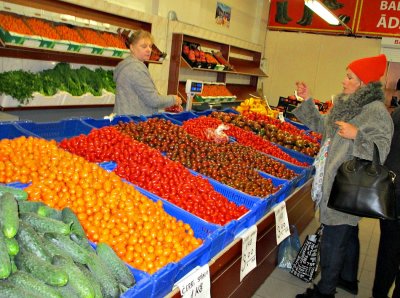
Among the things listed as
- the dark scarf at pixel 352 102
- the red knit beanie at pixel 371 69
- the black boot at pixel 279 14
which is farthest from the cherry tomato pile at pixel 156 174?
the black boot at pixel 279 14

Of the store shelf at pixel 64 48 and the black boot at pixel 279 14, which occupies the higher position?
the black boot at pixel 279 14

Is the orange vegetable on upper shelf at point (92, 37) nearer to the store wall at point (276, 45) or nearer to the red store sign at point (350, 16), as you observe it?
the store wall at point (276, 45)

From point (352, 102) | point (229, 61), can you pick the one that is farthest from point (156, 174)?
point (229, 61)

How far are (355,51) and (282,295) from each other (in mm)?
7660

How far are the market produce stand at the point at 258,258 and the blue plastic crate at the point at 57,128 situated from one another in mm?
1698

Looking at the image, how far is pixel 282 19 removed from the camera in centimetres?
949

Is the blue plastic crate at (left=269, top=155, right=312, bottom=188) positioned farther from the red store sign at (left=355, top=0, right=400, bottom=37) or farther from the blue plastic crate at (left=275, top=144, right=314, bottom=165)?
the red store sign at (left=355, top=0, right=400, bottom=37)

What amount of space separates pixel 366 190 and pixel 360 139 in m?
0.35

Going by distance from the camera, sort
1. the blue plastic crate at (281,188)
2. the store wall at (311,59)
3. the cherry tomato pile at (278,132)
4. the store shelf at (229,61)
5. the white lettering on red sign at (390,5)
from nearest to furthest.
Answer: the blue plastic crate at (281,188) < the cherry tomato pile at (278,132) < the store shelf at (229,61) < the white lettering on red sign at (390,5) < the store wall at (311,59)

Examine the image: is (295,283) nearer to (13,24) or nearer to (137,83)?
(137,83)

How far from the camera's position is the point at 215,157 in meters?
3.06

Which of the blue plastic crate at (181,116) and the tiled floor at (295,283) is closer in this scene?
the tiled floor at (295,283)

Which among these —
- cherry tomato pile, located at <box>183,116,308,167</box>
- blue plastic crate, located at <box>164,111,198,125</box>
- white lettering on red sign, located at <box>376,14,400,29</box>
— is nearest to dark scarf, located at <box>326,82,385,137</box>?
cherry tomato pile, located at <box>183,116,308,167</box>

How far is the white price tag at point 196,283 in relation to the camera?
5.18 feet
